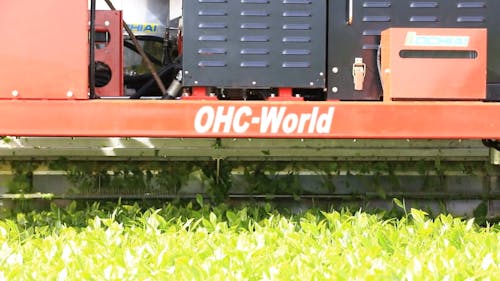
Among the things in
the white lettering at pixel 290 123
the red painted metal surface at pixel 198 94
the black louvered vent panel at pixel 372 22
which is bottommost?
the white lettering at pixel 290 123

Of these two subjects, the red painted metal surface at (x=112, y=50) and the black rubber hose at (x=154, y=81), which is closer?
the red painted metal surface at (x=112, y=50)

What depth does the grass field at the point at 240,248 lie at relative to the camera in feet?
7.46

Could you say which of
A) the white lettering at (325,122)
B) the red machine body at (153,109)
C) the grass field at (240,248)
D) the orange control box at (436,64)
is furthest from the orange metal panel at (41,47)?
the orange control box at (436,64)

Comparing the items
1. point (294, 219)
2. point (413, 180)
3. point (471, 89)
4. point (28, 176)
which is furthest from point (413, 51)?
point (28, 176)

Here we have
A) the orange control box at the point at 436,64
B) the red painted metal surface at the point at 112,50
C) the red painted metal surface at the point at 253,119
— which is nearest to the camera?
the red painted metal surface at the point at 253,119

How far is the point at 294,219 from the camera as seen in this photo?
3408 mm

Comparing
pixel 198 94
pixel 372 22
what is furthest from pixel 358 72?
pixel 198 94

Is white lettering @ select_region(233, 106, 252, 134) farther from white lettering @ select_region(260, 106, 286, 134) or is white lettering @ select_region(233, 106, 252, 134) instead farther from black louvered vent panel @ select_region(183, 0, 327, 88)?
black louvered vent panel @ select_region(183, 0, 327, 88)

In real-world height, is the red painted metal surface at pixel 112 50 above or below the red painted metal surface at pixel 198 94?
above

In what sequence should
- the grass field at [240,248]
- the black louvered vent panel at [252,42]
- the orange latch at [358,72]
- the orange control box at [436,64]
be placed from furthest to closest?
1. the orange latch at [358,72]
2. the black louvered vent panel at [252,42]
3. the orange control box at [436,64]
4. the grass field at [240,248]

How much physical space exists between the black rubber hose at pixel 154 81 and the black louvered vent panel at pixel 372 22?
2.86 feet

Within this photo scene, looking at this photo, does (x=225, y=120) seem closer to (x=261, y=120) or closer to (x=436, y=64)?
(x=261, y=120)

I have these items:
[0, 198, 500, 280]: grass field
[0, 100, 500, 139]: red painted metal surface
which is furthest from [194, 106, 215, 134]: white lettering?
[0, 198, 500, 280]: grass field

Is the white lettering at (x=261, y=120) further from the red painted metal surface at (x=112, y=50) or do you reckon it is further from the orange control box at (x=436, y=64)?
the red painted metal surface at (x=112, y=50)
